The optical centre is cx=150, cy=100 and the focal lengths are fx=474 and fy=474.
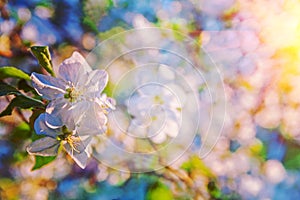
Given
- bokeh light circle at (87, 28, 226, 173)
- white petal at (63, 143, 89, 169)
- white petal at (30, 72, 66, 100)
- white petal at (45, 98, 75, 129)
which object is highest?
white petal at (30, 72, 66, 100)

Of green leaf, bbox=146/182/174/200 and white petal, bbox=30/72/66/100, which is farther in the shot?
green leaf, bbox=146/182/174/200

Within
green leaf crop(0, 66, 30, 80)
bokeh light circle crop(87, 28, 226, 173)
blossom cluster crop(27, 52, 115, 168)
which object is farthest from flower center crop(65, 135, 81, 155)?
bokeh light circle crop(87, 28, 226, 173)

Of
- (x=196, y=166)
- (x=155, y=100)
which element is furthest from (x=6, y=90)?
(x=196, y=166)

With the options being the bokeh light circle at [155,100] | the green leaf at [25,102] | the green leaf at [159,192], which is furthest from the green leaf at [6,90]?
the green leaf at [159,192]

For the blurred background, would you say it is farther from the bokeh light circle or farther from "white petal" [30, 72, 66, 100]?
"white petal" [30, 72, 66, 100]

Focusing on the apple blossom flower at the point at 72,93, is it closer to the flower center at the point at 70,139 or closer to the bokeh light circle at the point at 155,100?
the flower center at the point at 70,139

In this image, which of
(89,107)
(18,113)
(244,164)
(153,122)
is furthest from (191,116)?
(89,107)
